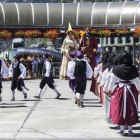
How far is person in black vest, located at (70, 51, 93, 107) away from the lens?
1287 centimetres

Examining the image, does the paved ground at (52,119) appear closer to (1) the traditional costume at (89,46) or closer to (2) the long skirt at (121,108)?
(2) the long skirt at (121,108)

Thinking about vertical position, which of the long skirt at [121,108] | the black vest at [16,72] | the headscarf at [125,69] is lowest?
the long skirt at [121,108]

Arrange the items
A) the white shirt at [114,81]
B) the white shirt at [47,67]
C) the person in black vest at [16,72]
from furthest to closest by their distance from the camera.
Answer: the white shirt at [47,67] → the person in black vest at [16,72] → the white shirt at [114,81]

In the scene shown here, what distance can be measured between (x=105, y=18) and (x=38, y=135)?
19096 mm

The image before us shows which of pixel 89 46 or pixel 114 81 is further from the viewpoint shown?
pixel 89 46

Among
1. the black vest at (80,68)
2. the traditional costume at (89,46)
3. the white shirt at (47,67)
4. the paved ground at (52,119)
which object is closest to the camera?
the paved ground at (52,119)

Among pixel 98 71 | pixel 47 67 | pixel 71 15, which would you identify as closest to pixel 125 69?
pixel 98 71

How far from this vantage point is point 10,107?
43.5 ft

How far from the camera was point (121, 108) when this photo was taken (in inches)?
340

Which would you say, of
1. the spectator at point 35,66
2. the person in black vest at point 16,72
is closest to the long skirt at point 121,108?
the person in black vest at point 16,72

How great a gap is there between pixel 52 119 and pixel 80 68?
2.50 meters

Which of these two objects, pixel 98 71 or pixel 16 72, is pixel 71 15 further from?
pixel 98 71

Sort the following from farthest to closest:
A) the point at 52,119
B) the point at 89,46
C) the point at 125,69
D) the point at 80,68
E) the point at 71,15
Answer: the point at 71,15 → the point at 89,46 → the point at 80,68 → the point at 52,119 → the point at 125,69

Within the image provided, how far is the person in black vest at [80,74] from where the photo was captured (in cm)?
1287
